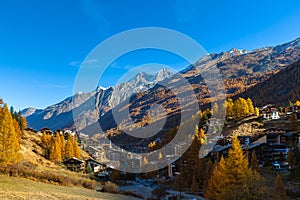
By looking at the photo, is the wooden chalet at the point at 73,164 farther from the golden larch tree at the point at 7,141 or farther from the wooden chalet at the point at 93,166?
the golden larch tree at the point at 7,141

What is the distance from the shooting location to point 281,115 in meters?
96.4

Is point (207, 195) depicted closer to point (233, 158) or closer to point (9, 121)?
point (233, 158)

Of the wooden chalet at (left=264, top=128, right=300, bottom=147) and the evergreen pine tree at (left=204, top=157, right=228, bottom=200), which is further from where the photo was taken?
the wooden chalet at (left=264, top=128, right=300, bottom=147)

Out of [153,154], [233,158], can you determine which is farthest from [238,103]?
[233,158]

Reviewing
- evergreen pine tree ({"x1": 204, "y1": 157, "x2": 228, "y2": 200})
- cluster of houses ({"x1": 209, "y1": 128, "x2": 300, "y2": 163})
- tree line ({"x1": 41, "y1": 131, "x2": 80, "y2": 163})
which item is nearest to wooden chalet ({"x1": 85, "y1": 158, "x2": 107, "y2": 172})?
tree line ({"x1": 41, "y1": 131, "x2": 80, "y2": 163})

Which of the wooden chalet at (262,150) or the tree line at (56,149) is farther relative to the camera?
the tree line at (56,149)

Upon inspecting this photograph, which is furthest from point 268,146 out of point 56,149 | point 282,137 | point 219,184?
point 56,149

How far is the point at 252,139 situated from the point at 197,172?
27880 millimetres

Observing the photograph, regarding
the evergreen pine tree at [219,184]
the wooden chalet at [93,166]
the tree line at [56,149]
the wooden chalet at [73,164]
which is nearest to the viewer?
the evergreen pine tree at [219,184]

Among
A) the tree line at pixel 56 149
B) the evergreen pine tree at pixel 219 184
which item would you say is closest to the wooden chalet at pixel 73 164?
the tree line at pixel 56 149

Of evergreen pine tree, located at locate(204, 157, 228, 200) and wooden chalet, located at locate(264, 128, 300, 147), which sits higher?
wooden chalet, located at locate(264, 128, 300, 147)

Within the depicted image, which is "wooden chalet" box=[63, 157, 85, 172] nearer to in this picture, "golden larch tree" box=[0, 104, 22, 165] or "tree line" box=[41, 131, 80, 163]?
"tree line" box=[41, 131, 80, 163]

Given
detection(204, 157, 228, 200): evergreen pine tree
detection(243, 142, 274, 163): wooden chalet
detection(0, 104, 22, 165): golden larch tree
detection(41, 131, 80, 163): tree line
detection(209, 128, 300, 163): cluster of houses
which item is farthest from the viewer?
detection(41, 131, 80, 163): tree line

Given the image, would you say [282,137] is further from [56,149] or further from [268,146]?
[56,149]
